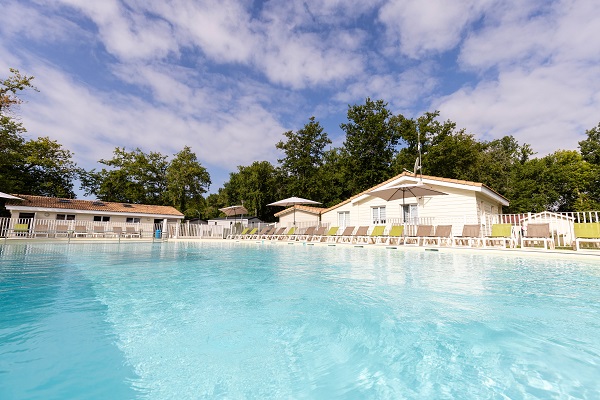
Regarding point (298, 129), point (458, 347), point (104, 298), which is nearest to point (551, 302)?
point (458, 347)

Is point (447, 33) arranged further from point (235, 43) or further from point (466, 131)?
point (466, 131)

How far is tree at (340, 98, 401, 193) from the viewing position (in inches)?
1164

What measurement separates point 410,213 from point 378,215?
2.05m

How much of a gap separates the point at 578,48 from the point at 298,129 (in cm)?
2624

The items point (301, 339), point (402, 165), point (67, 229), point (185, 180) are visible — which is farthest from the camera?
point (185, 180)

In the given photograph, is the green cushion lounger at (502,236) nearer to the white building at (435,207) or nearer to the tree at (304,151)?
the white building at (435,207)

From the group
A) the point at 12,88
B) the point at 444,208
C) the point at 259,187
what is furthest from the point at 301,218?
the point at 12,88

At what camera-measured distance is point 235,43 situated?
13.1 m

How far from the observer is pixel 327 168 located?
112 ft

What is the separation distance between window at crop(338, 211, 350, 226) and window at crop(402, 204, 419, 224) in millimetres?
4094

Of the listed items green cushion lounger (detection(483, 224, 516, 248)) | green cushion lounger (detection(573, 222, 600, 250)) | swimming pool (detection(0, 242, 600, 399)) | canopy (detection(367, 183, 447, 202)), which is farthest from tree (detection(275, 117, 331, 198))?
swimming pool (detection(0, 242, 600, 399))

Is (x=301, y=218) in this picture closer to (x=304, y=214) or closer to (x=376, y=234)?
(x=304, y=214)

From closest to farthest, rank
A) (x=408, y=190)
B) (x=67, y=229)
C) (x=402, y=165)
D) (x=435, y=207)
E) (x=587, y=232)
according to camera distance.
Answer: (x=587, y=232), (x=408, y=190), (x=435, y=207), (x=67, y=229), (x=402, y=165)

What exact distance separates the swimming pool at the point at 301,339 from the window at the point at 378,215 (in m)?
11.7
